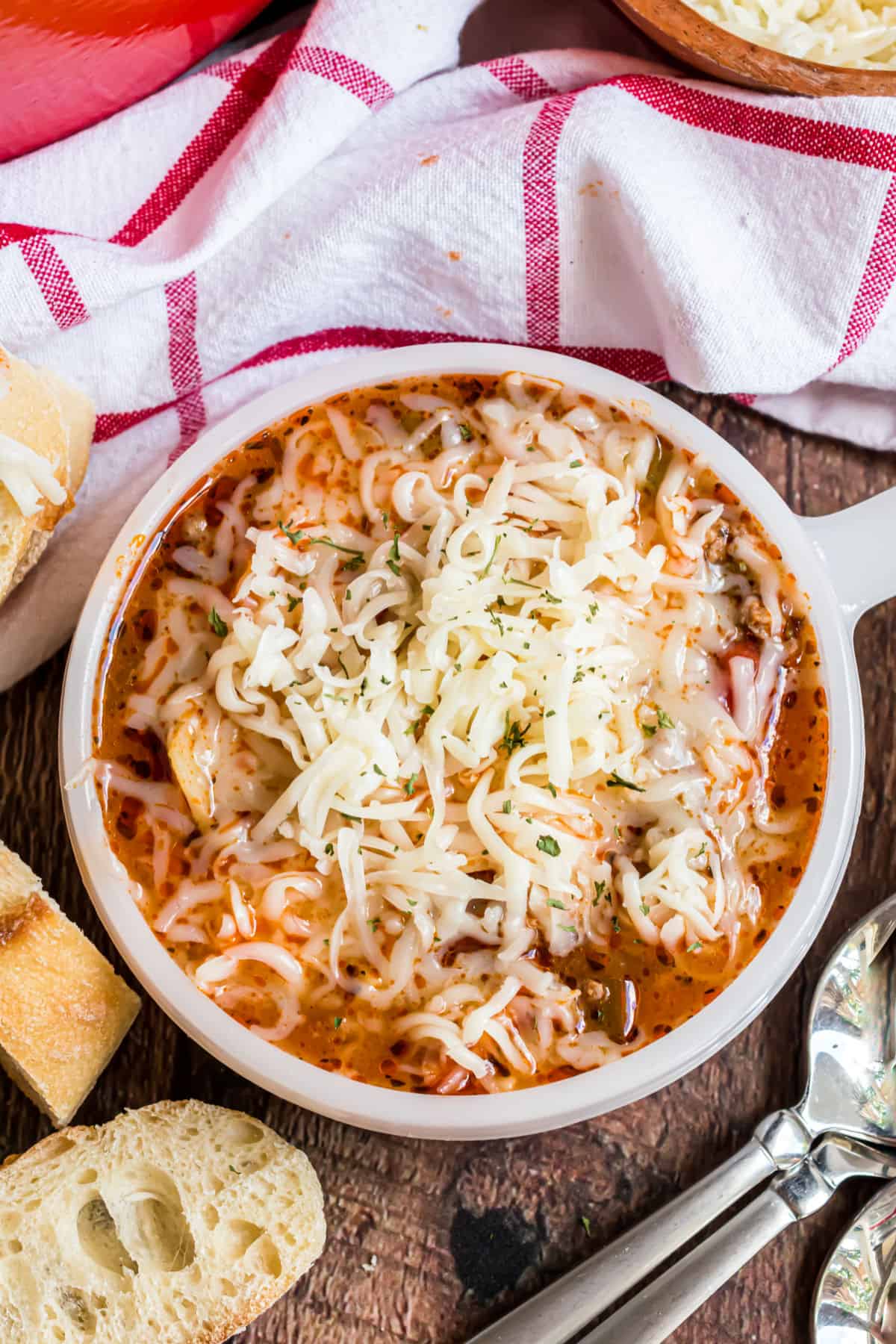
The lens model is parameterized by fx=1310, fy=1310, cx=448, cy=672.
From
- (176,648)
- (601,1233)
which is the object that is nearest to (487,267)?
(176,648)

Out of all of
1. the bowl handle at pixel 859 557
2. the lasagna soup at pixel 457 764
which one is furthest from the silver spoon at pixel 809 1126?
the bowl handle at pixel 859 557

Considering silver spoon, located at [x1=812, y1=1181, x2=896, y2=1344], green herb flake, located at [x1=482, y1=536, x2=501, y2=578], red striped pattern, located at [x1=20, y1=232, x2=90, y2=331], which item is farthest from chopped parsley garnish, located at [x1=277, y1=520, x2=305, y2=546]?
silver spoon, located at [x1=812, y1=1181, x2=896, y2=1344]

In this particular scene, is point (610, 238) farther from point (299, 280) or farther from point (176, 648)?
point (176, 648)

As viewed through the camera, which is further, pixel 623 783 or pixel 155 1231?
pixel 155 1231

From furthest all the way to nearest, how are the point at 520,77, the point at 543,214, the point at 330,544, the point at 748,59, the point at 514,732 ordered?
the point at 520,77
the point at 543,214
the point at 748,59
the point at 330,544
the point at 514,732

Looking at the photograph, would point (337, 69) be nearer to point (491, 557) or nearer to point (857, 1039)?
point (491, 557)

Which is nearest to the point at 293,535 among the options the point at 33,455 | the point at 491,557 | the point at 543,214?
the point at 491,557

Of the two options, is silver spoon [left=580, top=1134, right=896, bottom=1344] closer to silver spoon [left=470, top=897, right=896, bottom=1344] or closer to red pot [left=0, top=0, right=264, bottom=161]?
silver spoon [left=470, top=897, right=896, bottom=1344]
